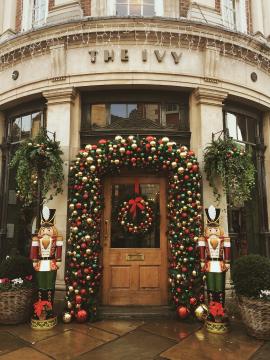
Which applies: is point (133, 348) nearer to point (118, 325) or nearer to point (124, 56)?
point (118, 325)

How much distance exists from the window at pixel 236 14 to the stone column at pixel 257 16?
0.88 ft

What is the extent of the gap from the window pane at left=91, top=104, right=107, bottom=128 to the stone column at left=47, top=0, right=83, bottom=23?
2.27 m

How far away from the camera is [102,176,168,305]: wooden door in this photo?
6.25 metres

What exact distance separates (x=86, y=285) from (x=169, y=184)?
2425 mm

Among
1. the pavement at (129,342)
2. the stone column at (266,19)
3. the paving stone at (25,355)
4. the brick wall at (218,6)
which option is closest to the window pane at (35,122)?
the pavement at (129,342)

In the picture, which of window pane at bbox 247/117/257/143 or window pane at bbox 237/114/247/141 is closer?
window pane at bbox 237/114/247/141

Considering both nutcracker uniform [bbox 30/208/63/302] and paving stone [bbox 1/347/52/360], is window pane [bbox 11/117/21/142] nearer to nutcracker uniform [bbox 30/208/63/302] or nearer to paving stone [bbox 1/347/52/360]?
nutcracker uniform [bbox 30/208/63/302]

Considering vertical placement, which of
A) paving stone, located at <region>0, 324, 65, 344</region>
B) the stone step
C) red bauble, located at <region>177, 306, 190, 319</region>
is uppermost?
red bauble, located at <region>177, 306, 190, 319</region>

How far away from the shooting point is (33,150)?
5.92m

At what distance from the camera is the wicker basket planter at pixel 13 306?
209 inches

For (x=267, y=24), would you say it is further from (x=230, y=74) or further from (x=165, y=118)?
(x=165, y=118)

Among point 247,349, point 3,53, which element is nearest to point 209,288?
point 247,349

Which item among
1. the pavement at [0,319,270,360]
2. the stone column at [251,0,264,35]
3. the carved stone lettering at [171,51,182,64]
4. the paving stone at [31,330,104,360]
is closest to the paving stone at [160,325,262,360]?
the pavement at [0,319,270,360]

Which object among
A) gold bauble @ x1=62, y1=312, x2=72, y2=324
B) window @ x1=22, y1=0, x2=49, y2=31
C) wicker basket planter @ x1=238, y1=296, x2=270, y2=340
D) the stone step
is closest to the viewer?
wicker basket planter @ x1=238, y1=296, x2=270, y2=340
